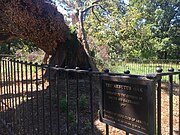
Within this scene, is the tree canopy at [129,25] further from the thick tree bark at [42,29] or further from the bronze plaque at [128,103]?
the bronze plaque at [128,103]

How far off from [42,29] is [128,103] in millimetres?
6446

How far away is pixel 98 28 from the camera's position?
1469 cm

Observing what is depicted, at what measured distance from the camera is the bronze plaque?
148cm

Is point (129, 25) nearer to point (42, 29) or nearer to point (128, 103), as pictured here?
point (42, 29)

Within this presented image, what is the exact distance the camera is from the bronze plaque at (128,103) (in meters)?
1.48

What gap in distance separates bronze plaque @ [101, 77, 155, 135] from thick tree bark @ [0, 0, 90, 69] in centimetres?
564

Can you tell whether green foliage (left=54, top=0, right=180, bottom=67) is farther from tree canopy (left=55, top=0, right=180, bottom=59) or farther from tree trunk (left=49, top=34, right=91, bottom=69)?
tree trunk (left=49, top=34, right=91, bottom=69)

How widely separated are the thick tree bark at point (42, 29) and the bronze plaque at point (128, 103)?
18.5 feet

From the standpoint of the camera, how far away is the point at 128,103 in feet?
5.30

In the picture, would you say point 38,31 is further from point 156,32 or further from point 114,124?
point 156,32

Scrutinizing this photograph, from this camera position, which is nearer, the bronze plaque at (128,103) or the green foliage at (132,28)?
the bronze plaque at (128,103)

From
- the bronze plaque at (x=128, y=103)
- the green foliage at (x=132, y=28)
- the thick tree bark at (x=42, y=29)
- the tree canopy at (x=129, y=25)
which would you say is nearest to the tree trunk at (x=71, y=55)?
the thick tree bark at (x=42, y=29)

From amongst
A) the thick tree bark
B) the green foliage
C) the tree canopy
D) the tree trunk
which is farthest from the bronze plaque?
the tree canopy

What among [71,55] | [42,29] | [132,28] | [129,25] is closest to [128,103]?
[42,29]
